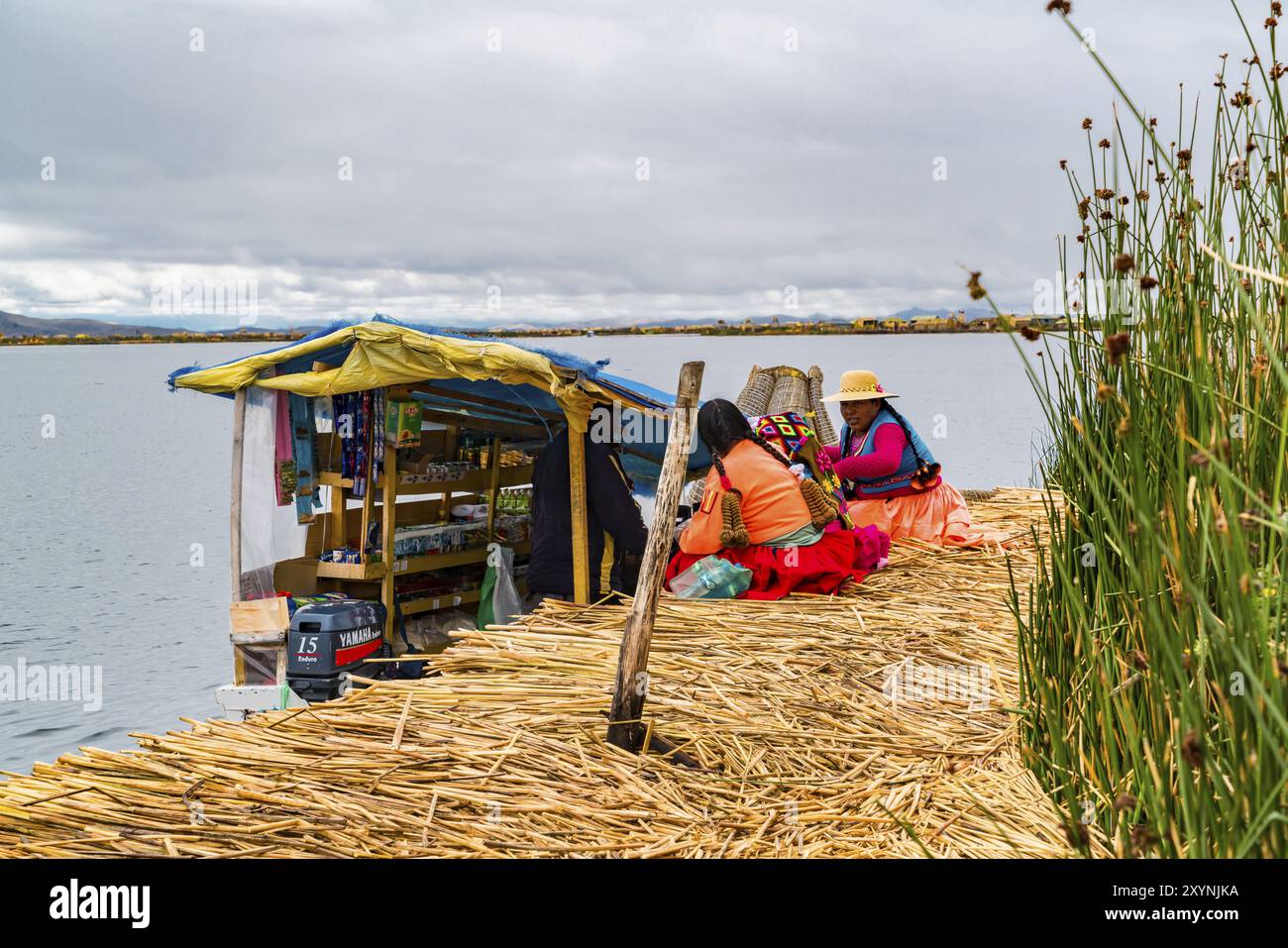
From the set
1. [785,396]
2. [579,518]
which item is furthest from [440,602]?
[785,396]

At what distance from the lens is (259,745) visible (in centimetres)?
385

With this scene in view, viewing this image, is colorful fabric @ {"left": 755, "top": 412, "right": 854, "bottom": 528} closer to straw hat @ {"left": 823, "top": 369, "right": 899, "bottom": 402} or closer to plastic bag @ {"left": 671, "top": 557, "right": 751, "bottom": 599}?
straw hat @ {"left": 823, "top": 369, "right": 899, "bottom": 402}

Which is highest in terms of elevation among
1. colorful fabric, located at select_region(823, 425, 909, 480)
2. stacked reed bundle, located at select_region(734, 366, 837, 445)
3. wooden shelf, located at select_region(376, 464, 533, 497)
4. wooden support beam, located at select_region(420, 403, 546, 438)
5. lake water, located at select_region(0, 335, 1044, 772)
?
stacked reed bundle, located at select_region(734, 366, 837, 445)

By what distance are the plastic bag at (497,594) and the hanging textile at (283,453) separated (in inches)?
55.1

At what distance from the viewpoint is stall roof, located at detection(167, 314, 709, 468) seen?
6.26m

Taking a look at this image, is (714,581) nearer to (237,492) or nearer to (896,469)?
(896,469)

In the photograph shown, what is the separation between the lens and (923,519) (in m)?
7.91

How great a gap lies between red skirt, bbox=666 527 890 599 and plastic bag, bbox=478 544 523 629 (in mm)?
1483

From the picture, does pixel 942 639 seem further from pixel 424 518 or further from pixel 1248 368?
pixel 424 518

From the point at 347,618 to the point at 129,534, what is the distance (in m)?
17.3

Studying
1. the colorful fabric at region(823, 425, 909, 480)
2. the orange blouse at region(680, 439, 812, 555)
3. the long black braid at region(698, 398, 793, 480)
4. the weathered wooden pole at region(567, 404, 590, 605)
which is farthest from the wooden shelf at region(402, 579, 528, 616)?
A: the colorful fabric at region(823, 425, 909, 480)

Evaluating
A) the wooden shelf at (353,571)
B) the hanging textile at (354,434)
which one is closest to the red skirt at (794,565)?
the wooden shelf at (353,571)

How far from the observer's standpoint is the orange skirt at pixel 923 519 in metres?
7.85
